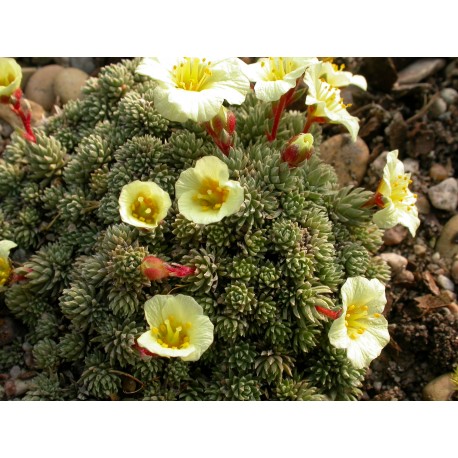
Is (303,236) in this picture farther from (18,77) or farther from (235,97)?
(18,77)

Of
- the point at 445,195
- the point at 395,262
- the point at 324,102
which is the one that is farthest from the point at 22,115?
the point at 445,195

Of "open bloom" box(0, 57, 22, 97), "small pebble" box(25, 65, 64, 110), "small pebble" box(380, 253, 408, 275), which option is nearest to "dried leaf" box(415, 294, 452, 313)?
"small pebble" box(380, 253, 408, 275)

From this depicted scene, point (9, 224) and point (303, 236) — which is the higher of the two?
point (303, 236)

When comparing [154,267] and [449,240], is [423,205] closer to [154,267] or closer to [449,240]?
[449,240]

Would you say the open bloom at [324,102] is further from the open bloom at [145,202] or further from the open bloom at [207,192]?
the open bloom at [145,202]

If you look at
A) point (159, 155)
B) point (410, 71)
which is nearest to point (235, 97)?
point (159, 155)

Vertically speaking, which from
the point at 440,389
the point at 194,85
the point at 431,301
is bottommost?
the point at 440,389

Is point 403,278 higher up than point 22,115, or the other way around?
point 22,115
